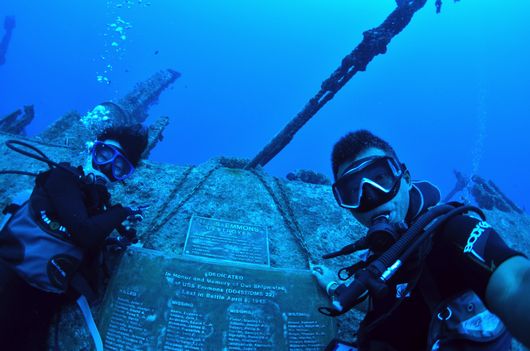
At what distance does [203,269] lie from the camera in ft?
10.9

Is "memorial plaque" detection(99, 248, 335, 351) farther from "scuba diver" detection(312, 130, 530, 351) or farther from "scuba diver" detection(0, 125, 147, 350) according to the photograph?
"scuba diver" detection(312, 130, 530, 351)

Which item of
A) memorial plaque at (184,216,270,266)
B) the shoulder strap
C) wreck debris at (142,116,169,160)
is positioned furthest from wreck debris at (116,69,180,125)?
the shoulder strap

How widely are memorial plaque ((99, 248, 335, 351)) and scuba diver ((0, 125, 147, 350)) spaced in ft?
1.02

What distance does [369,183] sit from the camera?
7.25 feet

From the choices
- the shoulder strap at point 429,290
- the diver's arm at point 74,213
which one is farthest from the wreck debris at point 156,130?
the shoulder strap at point 429,290

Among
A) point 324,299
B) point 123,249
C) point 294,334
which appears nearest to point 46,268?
point 123,249

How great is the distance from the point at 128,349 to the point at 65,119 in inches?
404

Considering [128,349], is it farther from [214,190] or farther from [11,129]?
[11,129]

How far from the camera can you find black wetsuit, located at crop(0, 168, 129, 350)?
2.35 m

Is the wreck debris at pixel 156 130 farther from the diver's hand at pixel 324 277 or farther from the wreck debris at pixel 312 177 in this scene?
the diver's hand at pixel 324 277

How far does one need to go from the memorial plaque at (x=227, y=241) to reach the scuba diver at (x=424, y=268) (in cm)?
159

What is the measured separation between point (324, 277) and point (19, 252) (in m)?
2.94

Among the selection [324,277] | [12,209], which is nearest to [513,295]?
[324,277]

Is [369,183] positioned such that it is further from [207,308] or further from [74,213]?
[74,213]
